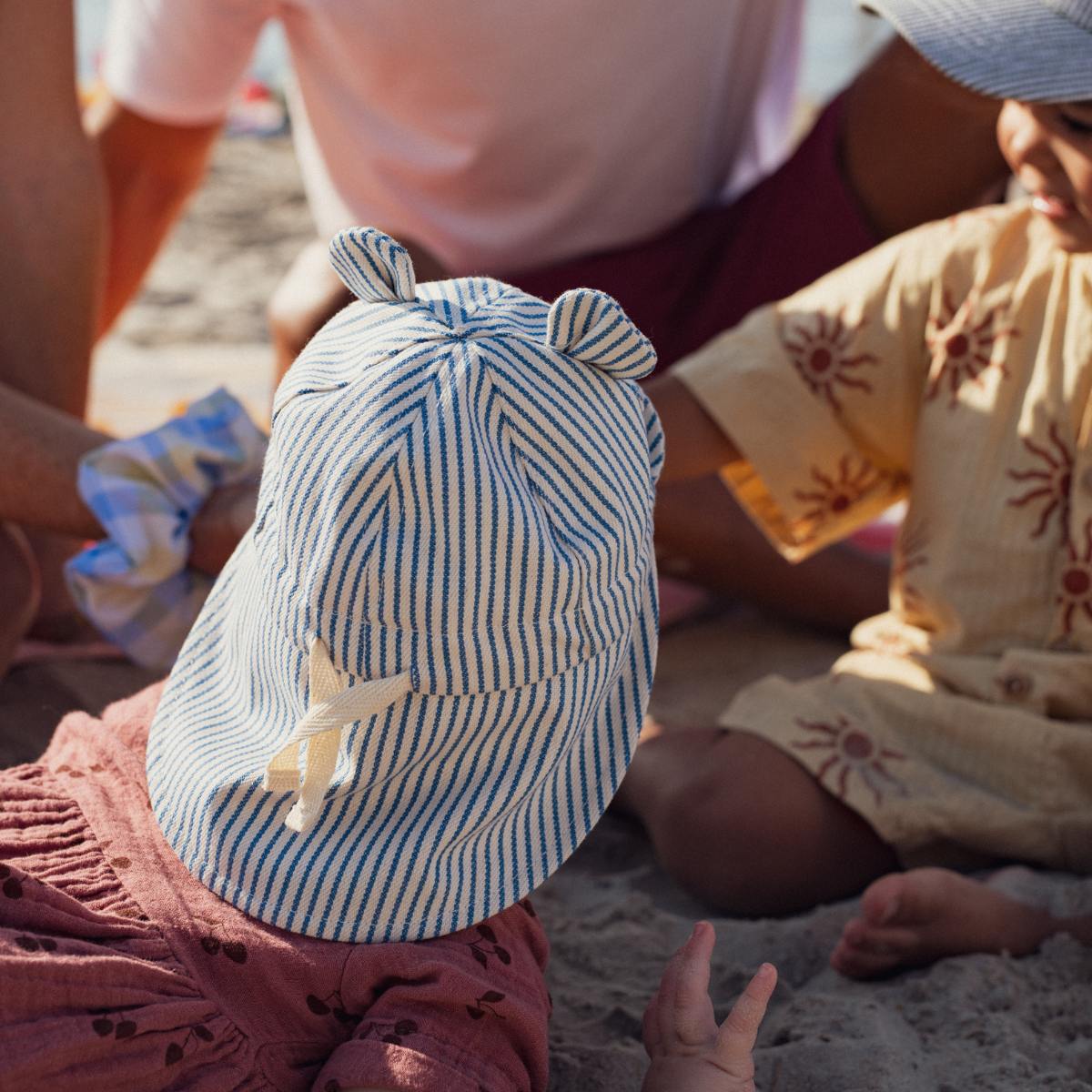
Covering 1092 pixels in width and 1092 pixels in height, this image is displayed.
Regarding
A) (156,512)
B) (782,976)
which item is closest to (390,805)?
(782,976)

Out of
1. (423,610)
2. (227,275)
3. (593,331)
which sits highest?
(593,331)

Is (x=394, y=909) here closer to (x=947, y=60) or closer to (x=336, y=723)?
(x=336, y=723)

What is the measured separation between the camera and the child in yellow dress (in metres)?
1.44

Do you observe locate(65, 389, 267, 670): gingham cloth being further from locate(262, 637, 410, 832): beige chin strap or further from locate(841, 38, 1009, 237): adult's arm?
locate(841, 38, 1009, 237): adult's arm

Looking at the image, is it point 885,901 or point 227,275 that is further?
point 227,275

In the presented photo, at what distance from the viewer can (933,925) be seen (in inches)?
51.3

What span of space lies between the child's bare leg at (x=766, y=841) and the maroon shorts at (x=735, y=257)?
879mm

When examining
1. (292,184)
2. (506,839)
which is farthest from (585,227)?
(292,184)

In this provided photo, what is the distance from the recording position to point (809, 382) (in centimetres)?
160

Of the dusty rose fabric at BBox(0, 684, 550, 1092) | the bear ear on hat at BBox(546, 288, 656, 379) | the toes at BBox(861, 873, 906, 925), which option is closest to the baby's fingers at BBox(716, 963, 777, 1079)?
the dusty rose fabric at BBox(0, 684, 550, 1092)

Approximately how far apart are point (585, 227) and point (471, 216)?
18cm

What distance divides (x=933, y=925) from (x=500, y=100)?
4.55 feet

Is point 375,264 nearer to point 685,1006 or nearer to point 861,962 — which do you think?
point 685,1006

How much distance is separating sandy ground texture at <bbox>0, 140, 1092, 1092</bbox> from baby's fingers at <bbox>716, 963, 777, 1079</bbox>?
16 cm
